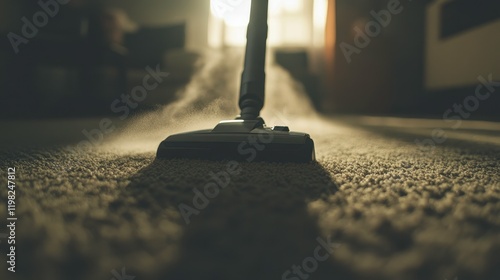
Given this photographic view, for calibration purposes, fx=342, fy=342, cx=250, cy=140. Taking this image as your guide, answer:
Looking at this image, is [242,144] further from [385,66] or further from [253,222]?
[385,66]

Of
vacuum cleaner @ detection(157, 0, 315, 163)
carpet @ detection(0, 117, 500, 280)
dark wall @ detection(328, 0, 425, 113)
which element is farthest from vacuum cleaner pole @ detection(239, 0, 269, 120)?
dark wall @ detection(328, 0, 425, 113)

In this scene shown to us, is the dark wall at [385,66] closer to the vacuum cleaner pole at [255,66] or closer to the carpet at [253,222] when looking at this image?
the vacuum cleaner pole at [255,66]

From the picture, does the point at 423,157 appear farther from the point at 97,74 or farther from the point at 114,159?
the point at 97,74

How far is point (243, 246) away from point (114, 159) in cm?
49

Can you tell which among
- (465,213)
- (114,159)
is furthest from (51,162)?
(465,213)

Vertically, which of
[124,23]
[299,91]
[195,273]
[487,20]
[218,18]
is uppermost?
[218,18]

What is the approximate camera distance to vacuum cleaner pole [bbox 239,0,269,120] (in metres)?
0.76

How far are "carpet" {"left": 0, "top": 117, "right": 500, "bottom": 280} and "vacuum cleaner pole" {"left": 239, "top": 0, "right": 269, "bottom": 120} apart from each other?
0.72 feet

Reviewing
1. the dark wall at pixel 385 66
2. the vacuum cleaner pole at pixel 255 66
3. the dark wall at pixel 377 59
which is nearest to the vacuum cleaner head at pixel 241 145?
the vacuum cleaner pole at pixel 255 66

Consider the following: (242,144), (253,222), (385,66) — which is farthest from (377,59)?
(253,222)

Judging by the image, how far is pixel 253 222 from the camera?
0.32 metres

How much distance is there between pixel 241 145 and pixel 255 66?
0.23 m

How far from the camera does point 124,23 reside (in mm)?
3504

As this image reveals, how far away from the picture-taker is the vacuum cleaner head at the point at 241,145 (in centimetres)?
60
